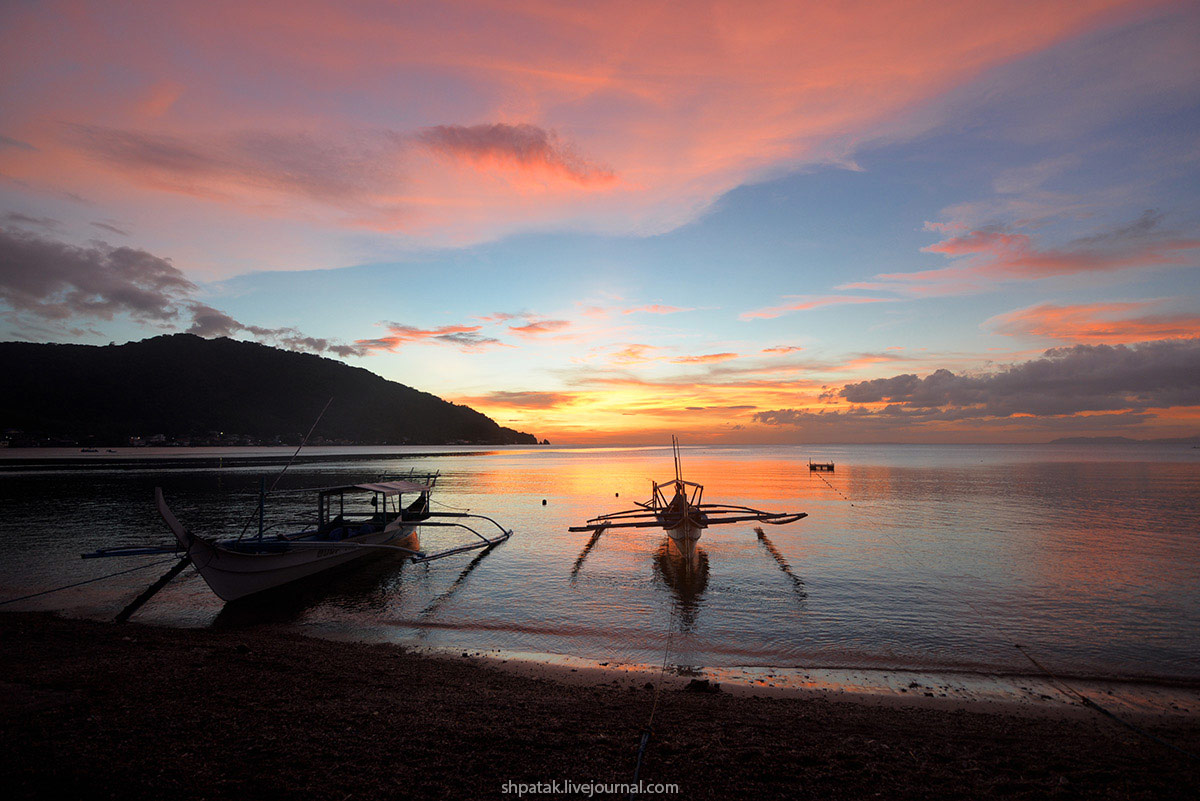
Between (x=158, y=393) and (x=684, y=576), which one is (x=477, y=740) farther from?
(x=158, y=393)

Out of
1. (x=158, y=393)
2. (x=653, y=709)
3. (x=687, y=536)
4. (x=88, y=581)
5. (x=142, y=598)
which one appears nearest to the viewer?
(x=653, y=709)

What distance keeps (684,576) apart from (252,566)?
43.7 ft

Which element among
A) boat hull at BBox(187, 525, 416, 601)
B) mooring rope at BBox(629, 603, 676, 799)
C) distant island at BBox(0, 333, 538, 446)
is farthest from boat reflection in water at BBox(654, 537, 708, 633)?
distant island at BBox(0, 333, 538, 446)

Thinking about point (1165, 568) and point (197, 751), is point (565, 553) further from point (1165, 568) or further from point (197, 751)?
point (1165, 568)

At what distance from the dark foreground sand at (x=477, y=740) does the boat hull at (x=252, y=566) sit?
442 cm

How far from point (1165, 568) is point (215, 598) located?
31234 millimetres

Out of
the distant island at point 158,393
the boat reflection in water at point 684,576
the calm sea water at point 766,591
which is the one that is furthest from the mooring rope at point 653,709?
the distant island at point 158,393

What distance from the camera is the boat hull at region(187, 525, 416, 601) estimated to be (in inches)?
535

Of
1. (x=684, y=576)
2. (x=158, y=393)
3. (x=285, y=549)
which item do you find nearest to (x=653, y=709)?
(x=684, y=576)

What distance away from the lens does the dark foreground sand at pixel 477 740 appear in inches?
210

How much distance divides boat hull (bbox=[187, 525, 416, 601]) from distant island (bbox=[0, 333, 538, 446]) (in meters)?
149

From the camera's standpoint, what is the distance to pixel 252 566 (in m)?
14.6

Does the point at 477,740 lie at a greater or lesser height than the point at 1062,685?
greater

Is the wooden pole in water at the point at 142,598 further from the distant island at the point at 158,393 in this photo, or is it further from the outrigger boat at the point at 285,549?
the distant island at the point at 158,393
